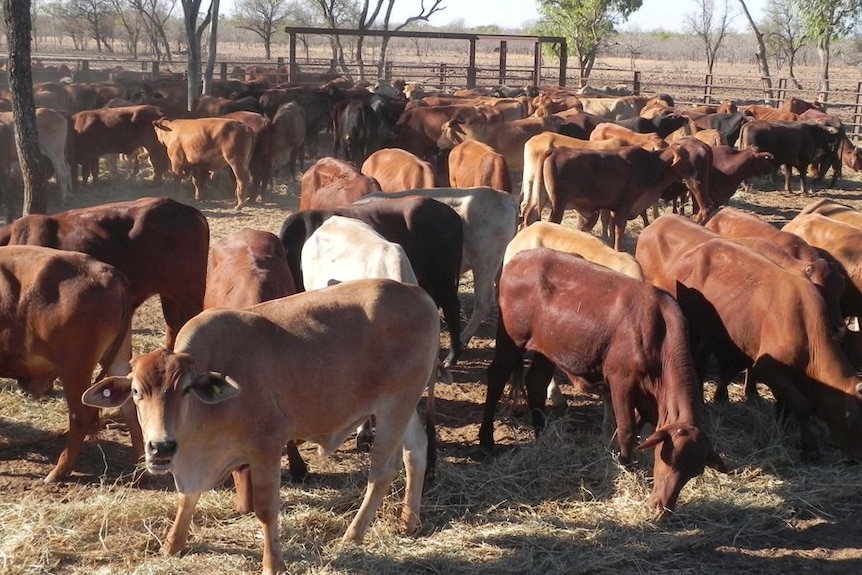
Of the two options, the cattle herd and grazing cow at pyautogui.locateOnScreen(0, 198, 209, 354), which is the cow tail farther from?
grazing cow at pyautogui.locateOnScreen(0, 198, 209, 354)

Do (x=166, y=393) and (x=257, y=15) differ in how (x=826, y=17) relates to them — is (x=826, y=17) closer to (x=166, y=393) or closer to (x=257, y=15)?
(x=166, y=393)

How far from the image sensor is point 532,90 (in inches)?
1139

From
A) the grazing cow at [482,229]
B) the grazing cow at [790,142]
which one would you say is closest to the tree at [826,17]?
the grazing cow at [790,142]

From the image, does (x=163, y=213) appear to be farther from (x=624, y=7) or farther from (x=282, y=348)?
(x=624, y=7)

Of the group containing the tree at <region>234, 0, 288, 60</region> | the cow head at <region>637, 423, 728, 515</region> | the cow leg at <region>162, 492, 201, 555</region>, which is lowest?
the cow leg at <region>162, 492, 201, 555</region>

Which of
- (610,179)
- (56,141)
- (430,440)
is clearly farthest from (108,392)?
(56,141)

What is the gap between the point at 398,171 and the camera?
11.5m

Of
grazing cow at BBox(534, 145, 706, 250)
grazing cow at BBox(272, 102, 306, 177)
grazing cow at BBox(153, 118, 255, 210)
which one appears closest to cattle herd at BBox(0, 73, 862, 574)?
grazing cow at BBox(534, 145, 706, 250)

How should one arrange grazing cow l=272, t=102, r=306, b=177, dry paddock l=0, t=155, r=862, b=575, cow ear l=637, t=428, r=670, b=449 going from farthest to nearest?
grazing cow l=272, t=102, r=306, b=177, cow ear l=637, t=428, r=670, b=449, dry paddock l=0, t=155, r=862, b=575

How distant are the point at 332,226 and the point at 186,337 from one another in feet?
10.0

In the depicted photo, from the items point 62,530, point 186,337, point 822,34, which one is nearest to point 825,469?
point 186,337

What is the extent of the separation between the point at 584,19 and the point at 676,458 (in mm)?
43944

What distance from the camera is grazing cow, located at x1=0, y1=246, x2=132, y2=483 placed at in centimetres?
588

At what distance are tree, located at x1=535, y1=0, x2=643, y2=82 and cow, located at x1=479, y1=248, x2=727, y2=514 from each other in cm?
3991
